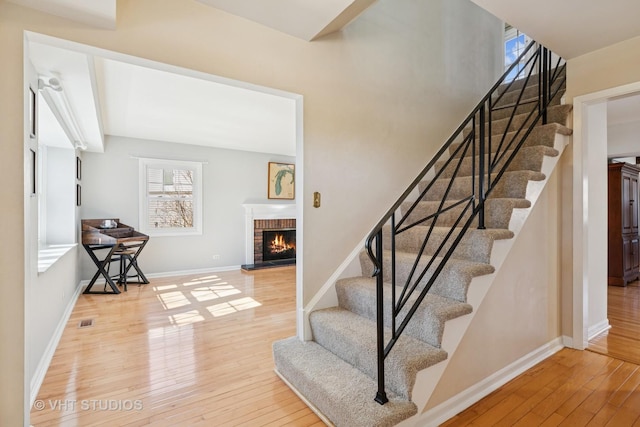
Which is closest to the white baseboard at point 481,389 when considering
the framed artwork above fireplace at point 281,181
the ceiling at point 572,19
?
the ceiling at point 572,19

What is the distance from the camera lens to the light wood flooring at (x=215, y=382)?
1896 millimetres

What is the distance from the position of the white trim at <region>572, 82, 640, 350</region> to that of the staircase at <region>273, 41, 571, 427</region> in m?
0.13

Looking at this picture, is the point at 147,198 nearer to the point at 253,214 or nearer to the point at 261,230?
the point at 253,214

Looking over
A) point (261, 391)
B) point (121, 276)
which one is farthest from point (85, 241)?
point (261, 391)

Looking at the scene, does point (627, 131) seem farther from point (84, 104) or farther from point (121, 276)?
point (121, 276)

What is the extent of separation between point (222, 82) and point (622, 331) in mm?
4293

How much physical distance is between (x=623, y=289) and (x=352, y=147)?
16.9 feet

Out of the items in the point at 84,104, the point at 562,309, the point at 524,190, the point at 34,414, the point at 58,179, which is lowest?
the point at 34,414

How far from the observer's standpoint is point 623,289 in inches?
190

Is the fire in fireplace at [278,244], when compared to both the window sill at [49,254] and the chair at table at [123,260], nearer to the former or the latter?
the chair at table at [123,260]

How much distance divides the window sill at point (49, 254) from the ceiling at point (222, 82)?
1504 mm

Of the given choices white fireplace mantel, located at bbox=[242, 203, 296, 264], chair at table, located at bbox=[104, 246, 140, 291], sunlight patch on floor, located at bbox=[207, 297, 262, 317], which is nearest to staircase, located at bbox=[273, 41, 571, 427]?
sunlight patch on floor, located at bbox=[207, 297, 262, 317]

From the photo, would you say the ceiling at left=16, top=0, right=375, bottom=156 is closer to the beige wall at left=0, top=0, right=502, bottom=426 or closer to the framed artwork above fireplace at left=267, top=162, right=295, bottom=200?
the beige wall at left=0, top=0, right=502, bottom=426

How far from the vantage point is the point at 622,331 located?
3.16 meters
